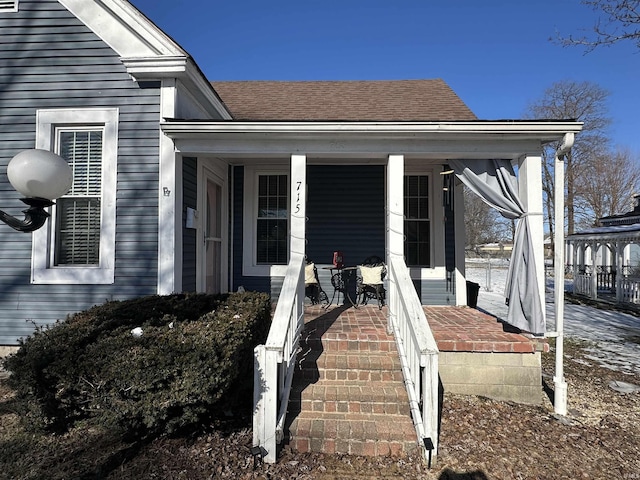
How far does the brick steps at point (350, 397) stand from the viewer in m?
2.91

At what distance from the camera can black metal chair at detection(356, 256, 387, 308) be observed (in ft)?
18.0

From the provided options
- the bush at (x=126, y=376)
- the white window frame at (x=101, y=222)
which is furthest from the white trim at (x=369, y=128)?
the bush at (x=126, y=376)

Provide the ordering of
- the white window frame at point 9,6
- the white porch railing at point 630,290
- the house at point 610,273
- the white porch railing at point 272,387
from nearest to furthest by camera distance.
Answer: the white porch railing at point 272,387
the white window frame at point 9,6
the white porch railing at point 630,290
the house at point 610,273

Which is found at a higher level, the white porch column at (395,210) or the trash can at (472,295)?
the white porch column at (395,210)

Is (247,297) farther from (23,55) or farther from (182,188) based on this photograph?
(23,55)

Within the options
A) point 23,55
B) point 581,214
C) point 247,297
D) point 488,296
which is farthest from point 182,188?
point 581,214

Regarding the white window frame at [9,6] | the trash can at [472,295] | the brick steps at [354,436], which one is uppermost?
the white window frame at [9,6]

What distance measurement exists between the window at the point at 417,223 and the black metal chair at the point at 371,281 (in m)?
0.68

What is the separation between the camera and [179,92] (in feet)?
15.8

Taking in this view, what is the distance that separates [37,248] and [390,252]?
14.7ft

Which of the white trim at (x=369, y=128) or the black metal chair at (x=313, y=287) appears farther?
the black metal chair at (x=313, y=287)

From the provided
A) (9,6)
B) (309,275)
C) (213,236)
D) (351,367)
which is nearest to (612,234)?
(309,275)

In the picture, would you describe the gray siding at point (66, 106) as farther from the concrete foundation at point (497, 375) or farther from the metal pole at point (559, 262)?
the metal pole at point (559, 262)

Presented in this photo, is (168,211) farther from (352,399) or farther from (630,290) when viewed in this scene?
(630,290)
